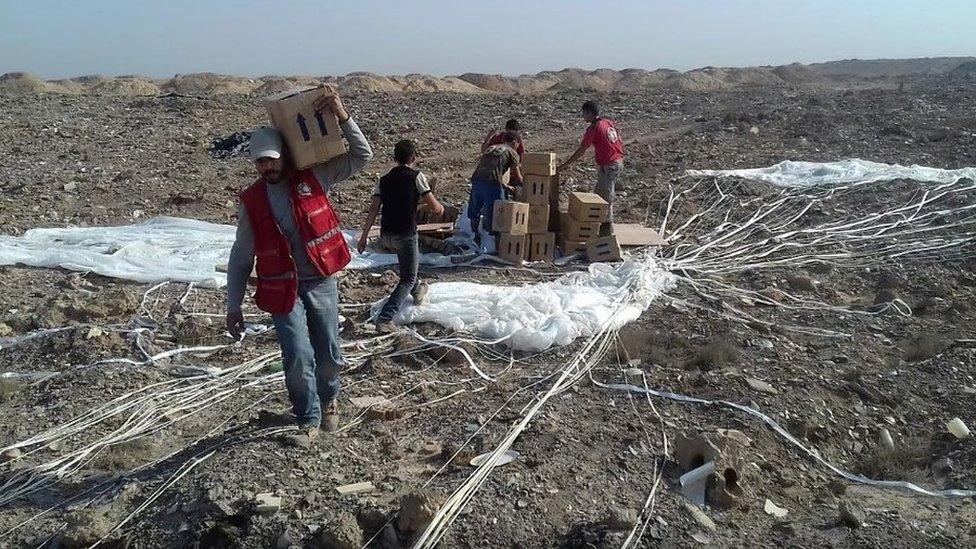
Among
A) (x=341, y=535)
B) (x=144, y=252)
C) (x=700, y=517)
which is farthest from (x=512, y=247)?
(x=341, y=535)

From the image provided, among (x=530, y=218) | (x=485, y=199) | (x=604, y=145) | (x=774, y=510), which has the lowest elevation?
(x=774, y=510)

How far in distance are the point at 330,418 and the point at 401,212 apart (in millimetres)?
1838

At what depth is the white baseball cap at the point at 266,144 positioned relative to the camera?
3.25m

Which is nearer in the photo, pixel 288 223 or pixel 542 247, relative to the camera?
pixel 288 223

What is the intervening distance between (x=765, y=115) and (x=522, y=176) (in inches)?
391

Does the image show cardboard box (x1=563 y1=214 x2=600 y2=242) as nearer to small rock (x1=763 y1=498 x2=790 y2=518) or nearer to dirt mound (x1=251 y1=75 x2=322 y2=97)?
small rock (x1=763 y1=498 x2=790 y2=518)

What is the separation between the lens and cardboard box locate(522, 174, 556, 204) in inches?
279

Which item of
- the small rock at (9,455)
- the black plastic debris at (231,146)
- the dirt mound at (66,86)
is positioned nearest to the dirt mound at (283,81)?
the dirt mound at (66,86)

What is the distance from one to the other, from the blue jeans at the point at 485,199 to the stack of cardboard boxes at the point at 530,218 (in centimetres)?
21

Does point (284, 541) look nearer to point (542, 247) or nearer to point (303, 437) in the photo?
point (303, 437)

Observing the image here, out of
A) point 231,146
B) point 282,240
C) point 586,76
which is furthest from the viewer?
point 586,76

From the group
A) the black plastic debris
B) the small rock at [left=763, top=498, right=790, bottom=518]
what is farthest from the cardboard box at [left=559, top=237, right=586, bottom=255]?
the black plastic debris

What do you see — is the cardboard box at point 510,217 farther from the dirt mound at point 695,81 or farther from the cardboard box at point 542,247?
the dirt mound at point 695,81

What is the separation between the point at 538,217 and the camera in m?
7.12
